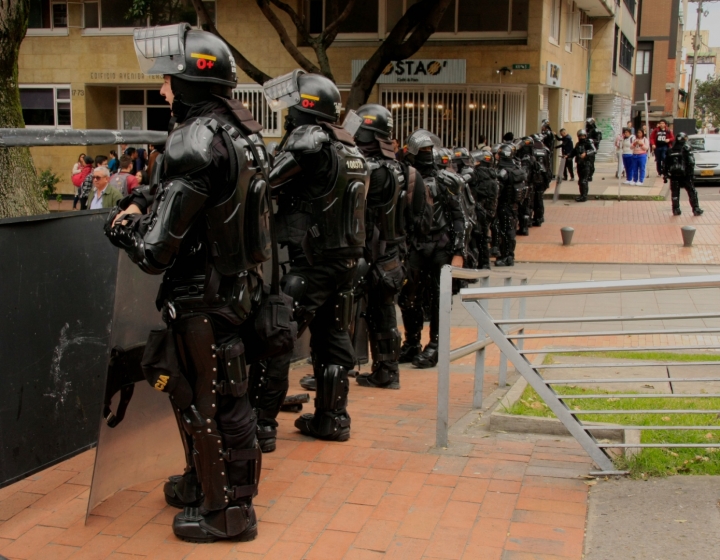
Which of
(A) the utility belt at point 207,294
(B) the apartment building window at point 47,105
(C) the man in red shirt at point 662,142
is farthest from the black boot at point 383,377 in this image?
(C) the man in red shirt at point 662,142

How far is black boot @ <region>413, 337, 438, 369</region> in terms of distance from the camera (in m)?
8.42

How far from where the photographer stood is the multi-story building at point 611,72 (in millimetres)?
37938

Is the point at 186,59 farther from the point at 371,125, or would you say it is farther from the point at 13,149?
the point at 13,149

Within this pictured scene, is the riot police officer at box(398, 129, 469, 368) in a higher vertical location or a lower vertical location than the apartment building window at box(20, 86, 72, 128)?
lower

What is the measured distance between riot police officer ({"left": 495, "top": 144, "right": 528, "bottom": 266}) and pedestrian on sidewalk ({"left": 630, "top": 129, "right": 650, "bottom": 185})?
45.3ft

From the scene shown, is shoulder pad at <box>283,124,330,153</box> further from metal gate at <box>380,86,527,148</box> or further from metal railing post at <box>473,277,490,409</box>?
metal gate at <box>380,86,527,148</box>

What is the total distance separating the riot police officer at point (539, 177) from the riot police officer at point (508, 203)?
3286mm

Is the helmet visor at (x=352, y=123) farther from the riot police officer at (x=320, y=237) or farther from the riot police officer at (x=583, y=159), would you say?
the riot police officer at (x=583, y=159)

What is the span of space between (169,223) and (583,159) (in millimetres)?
21847

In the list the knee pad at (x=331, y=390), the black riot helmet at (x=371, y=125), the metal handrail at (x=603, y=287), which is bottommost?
the knee pad at (x=331, y=390)

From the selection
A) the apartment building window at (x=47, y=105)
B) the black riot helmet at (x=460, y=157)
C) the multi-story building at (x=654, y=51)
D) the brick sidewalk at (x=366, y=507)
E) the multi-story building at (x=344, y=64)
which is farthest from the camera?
the multi-story building at (x=654, y=51)

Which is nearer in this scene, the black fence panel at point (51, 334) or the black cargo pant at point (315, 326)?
the black fence panel at point (51, 334)

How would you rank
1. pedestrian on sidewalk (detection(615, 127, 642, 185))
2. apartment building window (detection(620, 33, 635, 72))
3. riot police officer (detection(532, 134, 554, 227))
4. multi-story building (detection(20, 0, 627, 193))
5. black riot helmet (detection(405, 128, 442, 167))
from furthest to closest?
apartment building window (detection(620, 33, 635, 72))
pedestrian on sidewalk (detection(615, 127, 642, 185))
multi-story building (detection(20, 0, 627, 193))
riot police officer (detection(532, 134, 554, 227))
black riot helmet (detection(405, 128, 442, 167))

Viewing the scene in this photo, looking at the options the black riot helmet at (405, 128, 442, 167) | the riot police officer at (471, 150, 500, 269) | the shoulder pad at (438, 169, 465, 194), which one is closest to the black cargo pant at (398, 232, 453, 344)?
the shoulder pad at (438, 169, 465, 194)
